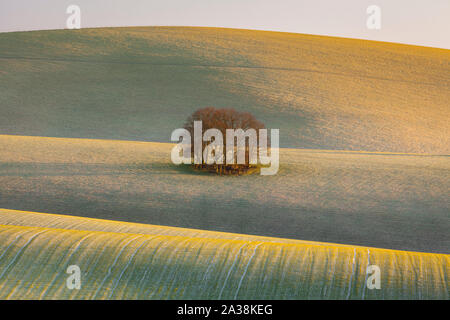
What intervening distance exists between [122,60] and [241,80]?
7475mm

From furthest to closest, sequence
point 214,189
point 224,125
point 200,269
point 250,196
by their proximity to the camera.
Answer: point 224,125 < point 214,189 < point 250,196 < point 200,269

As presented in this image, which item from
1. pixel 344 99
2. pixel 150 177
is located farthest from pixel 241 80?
pixel 150 177

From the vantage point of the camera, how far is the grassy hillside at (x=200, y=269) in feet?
11.0

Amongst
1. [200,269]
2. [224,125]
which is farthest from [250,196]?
[200,269]

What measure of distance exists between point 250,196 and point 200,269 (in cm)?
445

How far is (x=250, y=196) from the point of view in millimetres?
7965

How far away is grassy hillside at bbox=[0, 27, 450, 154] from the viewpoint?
61.9 ft

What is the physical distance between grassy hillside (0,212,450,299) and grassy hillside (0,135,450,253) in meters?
1.37

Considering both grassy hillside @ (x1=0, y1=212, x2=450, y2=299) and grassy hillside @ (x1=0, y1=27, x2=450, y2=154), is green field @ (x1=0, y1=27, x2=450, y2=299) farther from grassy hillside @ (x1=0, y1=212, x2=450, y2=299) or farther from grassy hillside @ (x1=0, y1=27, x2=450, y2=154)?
grassy hillside @ (x1=0, y1=27, x2=450, y2=154)

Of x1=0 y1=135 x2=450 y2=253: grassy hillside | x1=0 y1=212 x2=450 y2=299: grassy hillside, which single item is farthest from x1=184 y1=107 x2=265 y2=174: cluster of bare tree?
x1=0 y1=212 x2=450 y2=299: grassy hillside

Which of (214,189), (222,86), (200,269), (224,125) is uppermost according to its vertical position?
(222,86)

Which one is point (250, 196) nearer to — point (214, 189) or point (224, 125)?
point (214, 189)

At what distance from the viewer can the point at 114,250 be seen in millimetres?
3732

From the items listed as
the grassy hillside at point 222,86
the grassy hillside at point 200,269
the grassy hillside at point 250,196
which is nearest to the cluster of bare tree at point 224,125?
the grassy hillside at point 250,196
